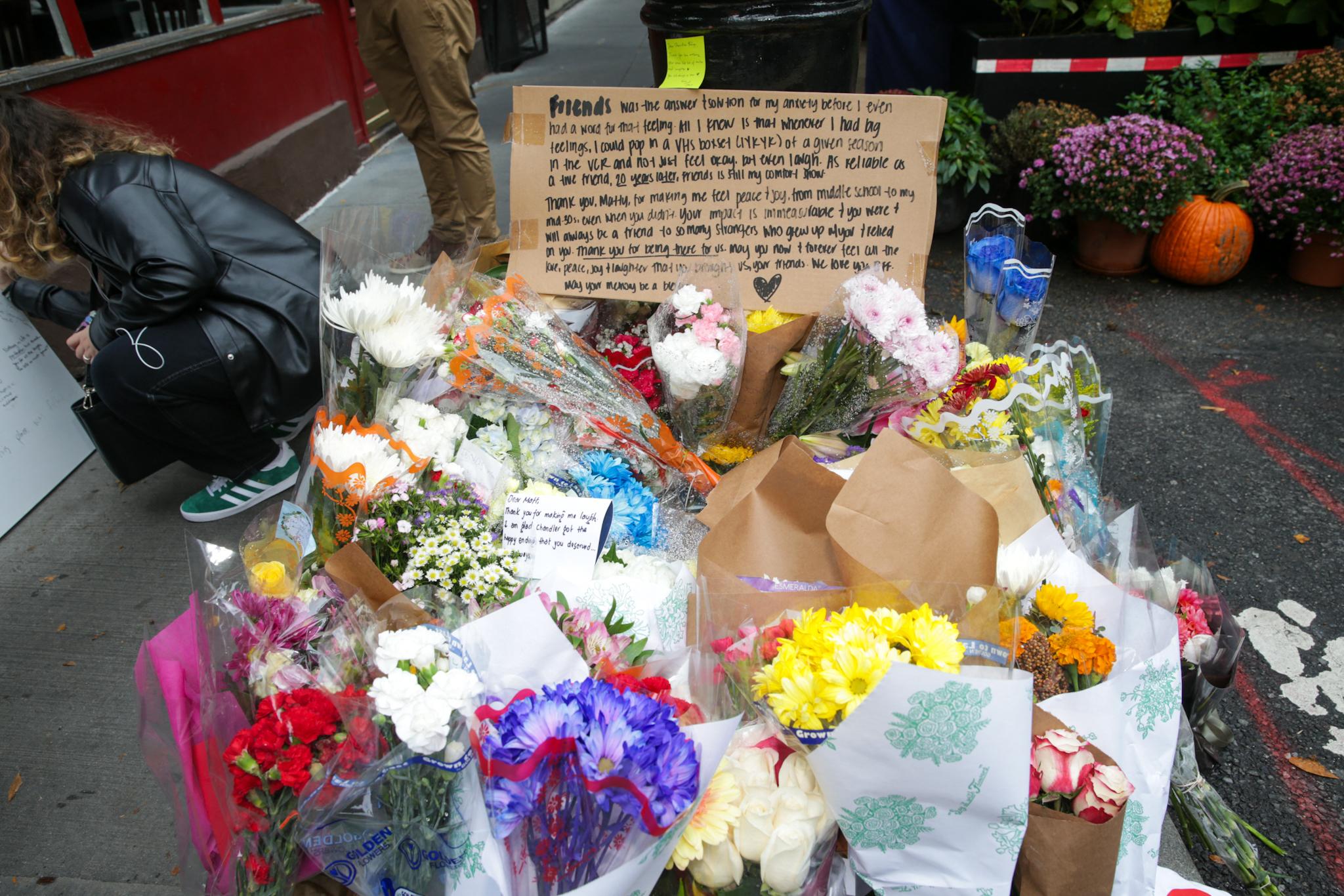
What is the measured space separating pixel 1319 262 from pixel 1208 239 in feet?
2.08

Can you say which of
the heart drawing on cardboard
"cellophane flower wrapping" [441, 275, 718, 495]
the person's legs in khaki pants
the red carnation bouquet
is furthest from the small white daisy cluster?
the person's legs in khaki pants

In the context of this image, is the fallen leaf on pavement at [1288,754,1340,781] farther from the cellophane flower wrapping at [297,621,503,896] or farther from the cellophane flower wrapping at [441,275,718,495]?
the cellophane flower wrapping at [297,621,503,896]

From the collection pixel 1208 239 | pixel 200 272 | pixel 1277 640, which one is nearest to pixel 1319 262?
pixel 1208 239

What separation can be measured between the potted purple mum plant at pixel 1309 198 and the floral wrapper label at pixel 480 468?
4554 mm

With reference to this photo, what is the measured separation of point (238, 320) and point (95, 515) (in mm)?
1125

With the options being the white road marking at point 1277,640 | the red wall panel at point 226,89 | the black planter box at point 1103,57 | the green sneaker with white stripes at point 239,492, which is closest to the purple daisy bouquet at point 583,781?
the white road marking at point 1277,640

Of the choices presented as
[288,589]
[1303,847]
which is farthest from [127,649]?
[1303,847]

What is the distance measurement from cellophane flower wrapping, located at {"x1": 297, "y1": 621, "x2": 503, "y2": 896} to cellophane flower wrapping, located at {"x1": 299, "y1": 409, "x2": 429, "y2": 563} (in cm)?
47

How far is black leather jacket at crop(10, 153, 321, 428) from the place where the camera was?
2693 mm

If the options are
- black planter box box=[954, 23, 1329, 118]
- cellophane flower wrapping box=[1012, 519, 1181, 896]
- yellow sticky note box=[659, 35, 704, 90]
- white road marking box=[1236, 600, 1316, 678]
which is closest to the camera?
cellophane flower wrapping box=[1012, 519, 1181, 896]

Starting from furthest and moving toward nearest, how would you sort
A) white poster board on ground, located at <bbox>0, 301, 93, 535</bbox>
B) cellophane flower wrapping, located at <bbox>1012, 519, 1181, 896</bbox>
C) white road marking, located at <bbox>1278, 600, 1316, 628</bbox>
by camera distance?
white poster board on ground, located at <bbox>0, 301, 93, 535</bbox> < white road marking, located at <bbox>1278, 600, 1316, 628</bbox> < cellophane flower wrapping, located at <bbox>1012, 519, 1181, 896</bbox>

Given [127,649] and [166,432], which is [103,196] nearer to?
[166,432]

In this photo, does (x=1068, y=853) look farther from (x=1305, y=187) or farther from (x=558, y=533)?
(x=1305, y=187)

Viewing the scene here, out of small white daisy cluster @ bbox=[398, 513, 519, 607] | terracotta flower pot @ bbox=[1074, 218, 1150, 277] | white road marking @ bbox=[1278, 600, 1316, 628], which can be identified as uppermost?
small white daisy cluster @ bbox=[398, 513, 519, 607]
